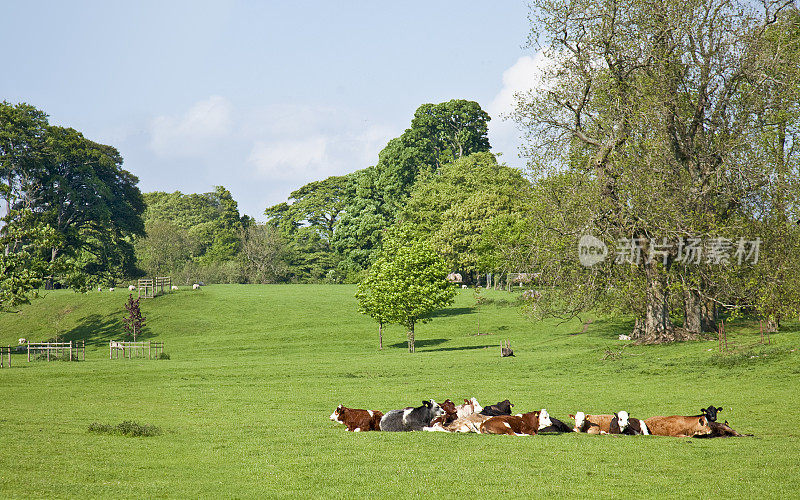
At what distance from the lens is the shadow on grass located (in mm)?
64438

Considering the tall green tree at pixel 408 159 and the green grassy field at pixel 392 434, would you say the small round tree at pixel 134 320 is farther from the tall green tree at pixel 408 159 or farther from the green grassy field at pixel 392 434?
the tall green tree at pixel 408 159

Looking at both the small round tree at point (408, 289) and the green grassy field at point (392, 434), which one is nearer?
the green grassy field at point (392, 434)

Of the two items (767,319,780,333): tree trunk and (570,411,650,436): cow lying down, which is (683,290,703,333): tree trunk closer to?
(767,319,780,333): tree trunk

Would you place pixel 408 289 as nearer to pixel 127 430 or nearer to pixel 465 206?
pixel 465 206

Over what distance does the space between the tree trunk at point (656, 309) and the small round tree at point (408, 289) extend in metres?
17.6

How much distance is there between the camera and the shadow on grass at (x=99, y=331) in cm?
6444

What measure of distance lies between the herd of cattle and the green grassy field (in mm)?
670

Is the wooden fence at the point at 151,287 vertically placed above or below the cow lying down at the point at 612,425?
above

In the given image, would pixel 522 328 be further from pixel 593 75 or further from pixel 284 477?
pixel 284 477

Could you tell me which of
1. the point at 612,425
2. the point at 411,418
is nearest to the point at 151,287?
the point at 411,418

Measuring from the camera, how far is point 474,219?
83625 millimetres

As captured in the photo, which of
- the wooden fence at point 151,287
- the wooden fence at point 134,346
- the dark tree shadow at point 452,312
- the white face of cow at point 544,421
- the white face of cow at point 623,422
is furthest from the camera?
the wooden fence at point 151,287

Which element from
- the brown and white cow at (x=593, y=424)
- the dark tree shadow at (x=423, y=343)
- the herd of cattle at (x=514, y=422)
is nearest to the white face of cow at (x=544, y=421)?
the herd of cattle at (x=514, y=422)

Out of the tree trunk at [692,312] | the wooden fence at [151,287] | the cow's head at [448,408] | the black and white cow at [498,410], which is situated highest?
the wooden fence at [151,287]
